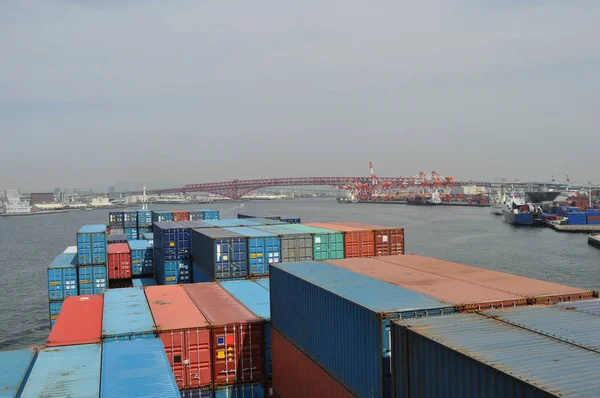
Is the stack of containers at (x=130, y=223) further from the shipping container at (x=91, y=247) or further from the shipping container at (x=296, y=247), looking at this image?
the shipping container at (x=296, y=247)

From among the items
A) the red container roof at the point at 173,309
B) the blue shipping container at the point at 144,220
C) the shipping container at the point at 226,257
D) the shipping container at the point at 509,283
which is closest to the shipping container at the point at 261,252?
the shipping container at the point at 226,257

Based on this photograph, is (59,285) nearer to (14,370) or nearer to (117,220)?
(14,370)

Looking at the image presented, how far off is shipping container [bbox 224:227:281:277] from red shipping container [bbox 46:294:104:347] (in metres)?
5.98

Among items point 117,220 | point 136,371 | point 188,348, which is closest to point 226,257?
point 188,348

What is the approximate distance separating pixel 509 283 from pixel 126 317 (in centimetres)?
925

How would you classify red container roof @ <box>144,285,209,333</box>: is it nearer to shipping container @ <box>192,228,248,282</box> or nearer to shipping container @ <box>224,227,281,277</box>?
shipping container @ <box>192,228,248,282</box>

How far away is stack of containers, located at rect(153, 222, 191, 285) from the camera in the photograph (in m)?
24.8

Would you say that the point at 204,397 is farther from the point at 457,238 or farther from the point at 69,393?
the point at 457,238

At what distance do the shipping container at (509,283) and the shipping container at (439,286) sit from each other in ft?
0.89

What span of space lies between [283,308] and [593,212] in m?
84.1

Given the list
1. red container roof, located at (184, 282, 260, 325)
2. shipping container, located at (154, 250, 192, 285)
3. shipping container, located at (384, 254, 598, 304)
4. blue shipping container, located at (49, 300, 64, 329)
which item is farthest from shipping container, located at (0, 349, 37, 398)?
blue shipping container, located at (49, 300, 64, 329)

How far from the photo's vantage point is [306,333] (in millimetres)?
11172

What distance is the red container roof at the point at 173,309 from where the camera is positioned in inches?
488

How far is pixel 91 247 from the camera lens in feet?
85.9
